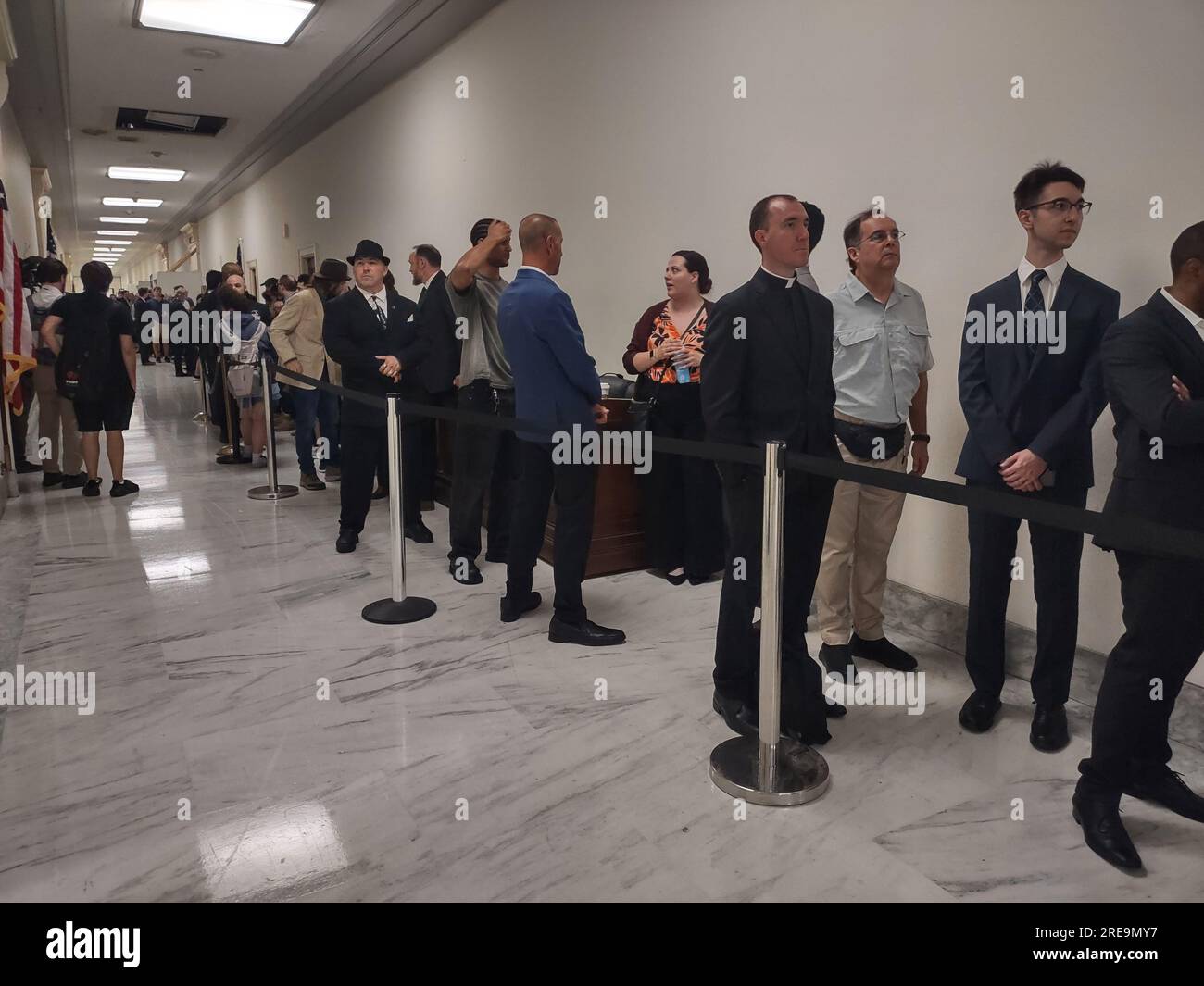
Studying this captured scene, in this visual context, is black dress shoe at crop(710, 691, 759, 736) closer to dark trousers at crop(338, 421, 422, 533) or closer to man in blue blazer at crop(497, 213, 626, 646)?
man in blue blazer at crop(497, 213, 626, 646)

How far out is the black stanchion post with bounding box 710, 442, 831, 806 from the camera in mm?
2225

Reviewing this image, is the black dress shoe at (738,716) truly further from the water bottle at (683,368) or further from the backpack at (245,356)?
the backpack at (245,356)

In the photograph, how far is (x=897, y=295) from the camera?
3088 millimetres

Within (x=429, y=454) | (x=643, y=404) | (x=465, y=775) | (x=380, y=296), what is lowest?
(x=465, y=775)

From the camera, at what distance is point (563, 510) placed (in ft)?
11.5

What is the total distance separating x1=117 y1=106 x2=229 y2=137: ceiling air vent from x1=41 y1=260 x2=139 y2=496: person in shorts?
5.01 metres

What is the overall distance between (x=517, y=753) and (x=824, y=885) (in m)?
0.96

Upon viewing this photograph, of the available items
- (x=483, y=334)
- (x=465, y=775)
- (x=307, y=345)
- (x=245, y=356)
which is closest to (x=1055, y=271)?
(x=465, y=775)

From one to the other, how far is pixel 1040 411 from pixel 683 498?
1.96 m

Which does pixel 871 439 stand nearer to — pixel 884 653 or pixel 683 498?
pixel 884 653

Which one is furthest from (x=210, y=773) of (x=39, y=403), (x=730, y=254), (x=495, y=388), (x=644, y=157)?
(x=39, y=403)

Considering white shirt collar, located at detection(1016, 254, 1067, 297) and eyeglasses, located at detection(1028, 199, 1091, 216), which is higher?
eyeglasses, located at detection(1028, 199, 1091, 216)

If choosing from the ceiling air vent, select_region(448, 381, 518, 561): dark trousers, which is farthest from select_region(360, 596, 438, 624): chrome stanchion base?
the ceiling air vent

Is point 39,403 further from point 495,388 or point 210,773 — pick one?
point 210,773
